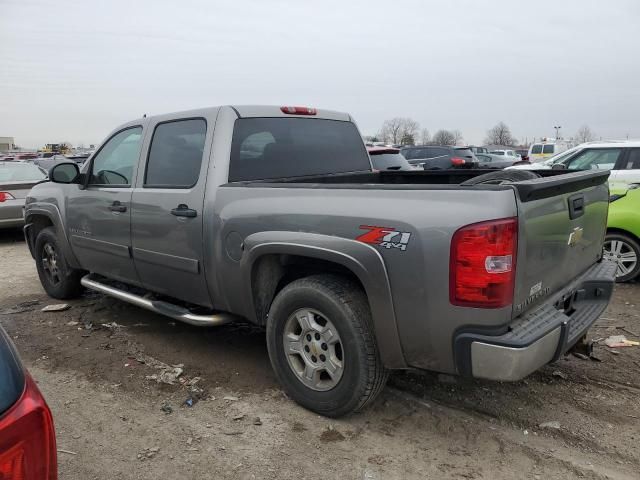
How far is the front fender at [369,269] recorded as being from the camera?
8.73 feet

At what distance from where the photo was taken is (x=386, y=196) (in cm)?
268

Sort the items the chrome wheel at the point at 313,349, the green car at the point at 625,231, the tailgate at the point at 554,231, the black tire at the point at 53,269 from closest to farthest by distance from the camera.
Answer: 1. the tailgate at the point at 554,231
2. the chrome wheel at the point at 313,349
3. the black tire at the point at 53,269
4. the green car at the point at 625,231

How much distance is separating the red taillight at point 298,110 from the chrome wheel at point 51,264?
3.11 metres

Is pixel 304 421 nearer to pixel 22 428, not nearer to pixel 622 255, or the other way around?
pixel 22 428

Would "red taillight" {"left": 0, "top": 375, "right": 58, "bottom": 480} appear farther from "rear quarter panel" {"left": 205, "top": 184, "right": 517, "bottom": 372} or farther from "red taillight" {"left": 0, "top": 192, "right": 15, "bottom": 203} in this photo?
"red taillight" {"left": 0, "top": 192, "right": 15, "bottom": 203}

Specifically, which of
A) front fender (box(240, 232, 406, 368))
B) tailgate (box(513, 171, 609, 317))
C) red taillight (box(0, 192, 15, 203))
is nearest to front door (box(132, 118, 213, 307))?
front fender (box(240, 232, 406, 368))

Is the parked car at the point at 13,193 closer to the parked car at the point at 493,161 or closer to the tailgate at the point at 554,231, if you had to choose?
the tailgate at the point at 554,231

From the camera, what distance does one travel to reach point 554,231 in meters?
2.76

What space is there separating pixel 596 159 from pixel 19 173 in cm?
1108

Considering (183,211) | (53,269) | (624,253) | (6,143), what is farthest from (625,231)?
(6,143)

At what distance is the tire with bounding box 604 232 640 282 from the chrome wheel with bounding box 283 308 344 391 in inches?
172

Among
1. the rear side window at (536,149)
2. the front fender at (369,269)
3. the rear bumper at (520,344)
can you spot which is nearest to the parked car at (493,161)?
the rear side window at (536,149)

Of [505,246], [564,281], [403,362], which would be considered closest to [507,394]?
[564,281]

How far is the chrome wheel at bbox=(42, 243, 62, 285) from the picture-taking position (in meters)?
5.57
